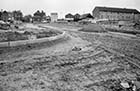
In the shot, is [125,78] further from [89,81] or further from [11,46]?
[11,46]

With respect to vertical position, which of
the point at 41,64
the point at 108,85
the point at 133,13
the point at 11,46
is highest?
the point at 133,13

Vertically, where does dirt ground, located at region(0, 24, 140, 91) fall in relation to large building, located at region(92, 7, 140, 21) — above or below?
below

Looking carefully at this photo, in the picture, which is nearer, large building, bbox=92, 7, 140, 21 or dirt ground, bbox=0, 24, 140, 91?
dirt ground, bbox=0, 24, 140, 91

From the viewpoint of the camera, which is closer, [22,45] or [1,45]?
[1,45]

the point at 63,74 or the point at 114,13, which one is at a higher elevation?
the point at 114,13

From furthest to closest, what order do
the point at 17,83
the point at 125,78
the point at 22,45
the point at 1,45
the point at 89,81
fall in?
the point at 22,45 < the point at 1,45 < the point at 125,78 < the point at 89,81 < the point at 17,83

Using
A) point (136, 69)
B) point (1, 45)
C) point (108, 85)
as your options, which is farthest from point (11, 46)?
point (136, 69)

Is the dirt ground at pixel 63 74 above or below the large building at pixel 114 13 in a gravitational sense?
below

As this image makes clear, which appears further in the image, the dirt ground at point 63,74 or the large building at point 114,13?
the large building at point 114,13

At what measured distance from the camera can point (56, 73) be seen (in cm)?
516

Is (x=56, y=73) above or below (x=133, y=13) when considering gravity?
below

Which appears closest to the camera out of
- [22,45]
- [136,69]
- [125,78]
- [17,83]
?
[17,83]

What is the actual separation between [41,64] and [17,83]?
182cm

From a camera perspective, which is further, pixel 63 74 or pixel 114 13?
pixel 114 13
